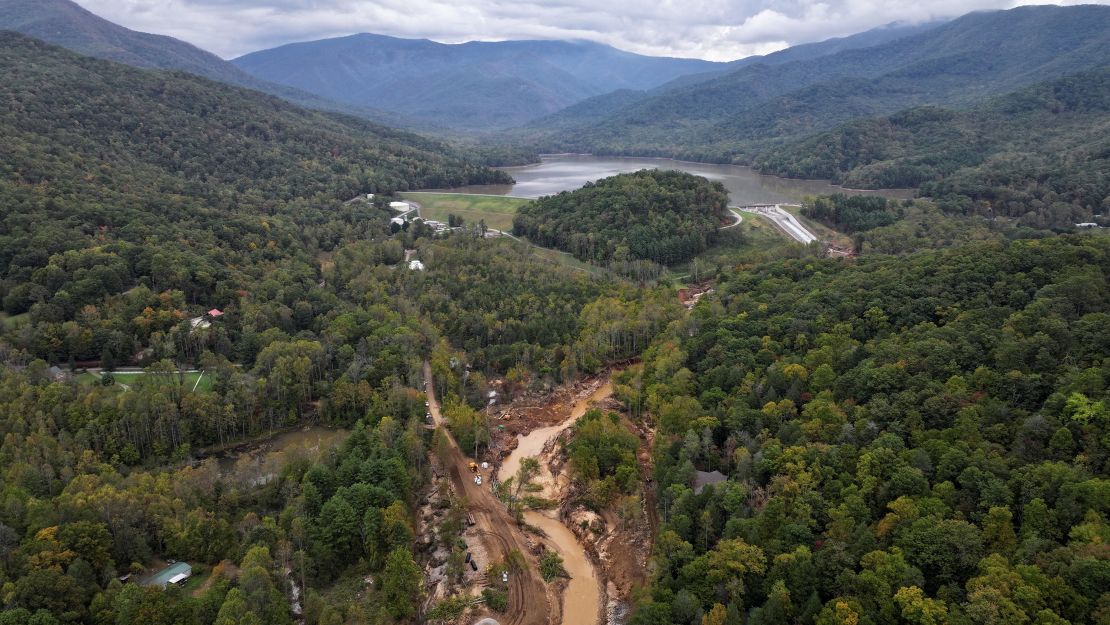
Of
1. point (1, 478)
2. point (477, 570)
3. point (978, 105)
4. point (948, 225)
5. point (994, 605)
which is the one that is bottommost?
point (477, 570)

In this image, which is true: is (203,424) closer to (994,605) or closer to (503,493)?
(503,493)

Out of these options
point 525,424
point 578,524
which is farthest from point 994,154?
point 578,524

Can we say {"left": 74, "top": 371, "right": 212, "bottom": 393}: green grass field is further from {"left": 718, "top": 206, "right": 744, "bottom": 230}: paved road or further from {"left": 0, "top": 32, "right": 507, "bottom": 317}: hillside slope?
{"left": 718, "top": 206, "right": 744, "bottom": 230}: paved road

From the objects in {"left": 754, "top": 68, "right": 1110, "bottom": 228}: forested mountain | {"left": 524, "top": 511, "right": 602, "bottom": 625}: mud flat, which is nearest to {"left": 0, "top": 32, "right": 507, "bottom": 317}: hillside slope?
{"left": 524, "top": 511, "right": 602, "bottom": 625}: mud flat

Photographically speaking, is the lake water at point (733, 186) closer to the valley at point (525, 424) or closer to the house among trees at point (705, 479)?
the valley at point (525, 424)

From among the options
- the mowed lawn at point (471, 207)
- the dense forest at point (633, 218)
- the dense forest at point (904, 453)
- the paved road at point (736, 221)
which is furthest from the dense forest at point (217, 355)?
the paved road at point (736, 221)


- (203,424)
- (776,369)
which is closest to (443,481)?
(203,424)
